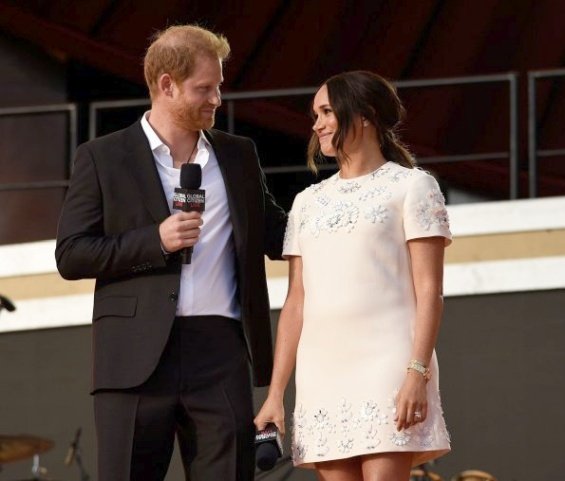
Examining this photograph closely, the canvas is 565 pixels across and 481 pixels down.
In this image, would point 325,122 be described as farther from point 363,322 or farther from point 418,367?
point 418,367

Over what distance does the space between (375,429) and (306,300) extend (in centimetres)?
37

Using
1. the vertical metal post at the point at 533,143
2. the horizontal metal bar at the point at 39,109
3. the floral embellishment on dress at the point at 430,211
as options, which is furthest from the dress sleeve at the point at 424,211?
the horizontal metal bar at the point at 39,109

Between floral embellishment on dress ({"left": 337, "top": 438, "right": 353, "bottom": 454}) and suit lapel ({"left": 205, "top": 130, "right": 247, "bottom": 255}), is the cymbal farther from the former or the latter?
floral embellishment on dress ({"left": 337, "top": 438, "right": 353, "bottom": 454})

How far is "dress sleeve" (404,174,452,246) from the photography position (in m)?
3.31

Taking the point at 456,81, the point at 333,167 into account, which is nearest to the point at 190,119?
the point at 333,167

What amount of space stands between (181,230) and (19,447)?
2412 millimetres

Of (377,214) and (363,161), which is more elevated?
(363,161)

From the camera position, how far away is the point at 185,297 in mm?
3439

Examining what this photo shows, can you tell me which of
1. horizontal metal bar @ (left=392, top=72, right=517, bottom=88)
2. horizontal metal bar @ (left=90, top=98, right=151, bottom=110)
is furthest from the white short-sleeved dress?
horizontal metal bar @ (left=90, top=98, right=151, bottom=110)

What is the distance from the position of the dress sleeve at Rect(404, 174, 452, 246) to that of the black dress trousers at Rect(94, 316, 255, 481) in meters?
0.52

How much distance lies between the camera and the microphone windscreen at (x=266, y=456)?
3286 mm

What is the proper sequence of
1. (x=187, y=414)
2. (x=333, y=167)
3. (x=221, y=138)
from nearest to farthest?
(x=187, y=414)
(x=221, y=138)
(x=333, y=167)

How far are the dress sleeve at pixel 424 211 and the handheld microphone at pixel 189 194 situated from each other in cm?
47

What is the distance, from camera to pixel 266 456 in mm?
3316
